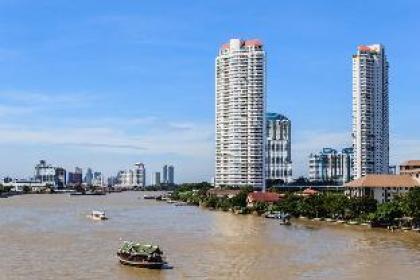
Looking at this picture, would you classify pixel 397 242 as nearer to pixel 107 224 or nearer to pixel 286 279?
pixel 286 279

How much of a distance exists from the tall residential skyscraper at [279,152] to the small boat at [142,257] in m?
61.6

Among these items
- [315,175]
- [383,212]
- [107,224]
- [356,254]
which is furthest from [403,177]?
[315,175]

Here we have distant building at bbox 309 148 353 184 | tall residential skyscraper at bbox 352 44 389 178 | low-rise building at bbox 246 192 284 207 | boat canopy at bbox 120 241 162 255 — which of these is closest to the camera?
boat canopy at bbox 120 241 162 255

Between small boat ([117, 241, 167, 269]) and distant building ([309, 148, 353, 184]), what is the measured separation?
6879 centimetres

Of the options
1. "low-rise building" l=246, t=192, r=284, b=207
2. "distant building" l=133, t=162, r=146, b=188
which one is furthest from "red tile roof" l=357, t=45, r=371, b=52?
"distant building" l=133, t=162, r=146, b=188

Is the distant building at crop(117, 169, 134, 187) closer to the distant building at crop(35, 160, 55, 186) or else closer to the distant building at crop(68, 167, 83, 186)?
the distant building at crop(68, 167, 83, 186)

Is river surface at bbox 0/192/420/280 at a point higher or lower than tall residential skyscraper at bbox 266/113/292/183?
lower

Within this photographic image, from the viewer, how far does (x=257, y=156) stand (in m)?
67.3

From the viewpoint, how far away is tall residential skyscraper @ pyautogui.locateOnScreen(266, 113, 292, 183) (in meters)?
81.2

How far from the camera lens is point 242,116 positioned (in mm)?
67312

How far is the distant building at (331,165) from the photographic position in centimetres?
8819

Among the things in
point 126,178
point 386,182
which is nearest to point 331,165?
point 386,182

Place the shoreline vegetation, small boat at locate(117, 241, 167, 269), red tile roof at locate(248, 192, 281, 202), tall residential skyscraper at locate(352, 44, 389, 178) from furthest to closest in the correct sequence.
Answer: tall residential skyscraper at locate(352, 44, 389, 178)
red tile roof at locate(248, 192, 281, 202)
the shoreline vegetation
small boat at locate(117, 241, 167, 269)

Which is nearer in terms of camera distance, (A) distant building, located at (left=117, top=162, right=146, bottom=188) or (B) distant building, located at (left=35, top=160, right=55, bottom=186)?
(B) distant building, located at (left=35, top=160, right=55, bottom=186)
